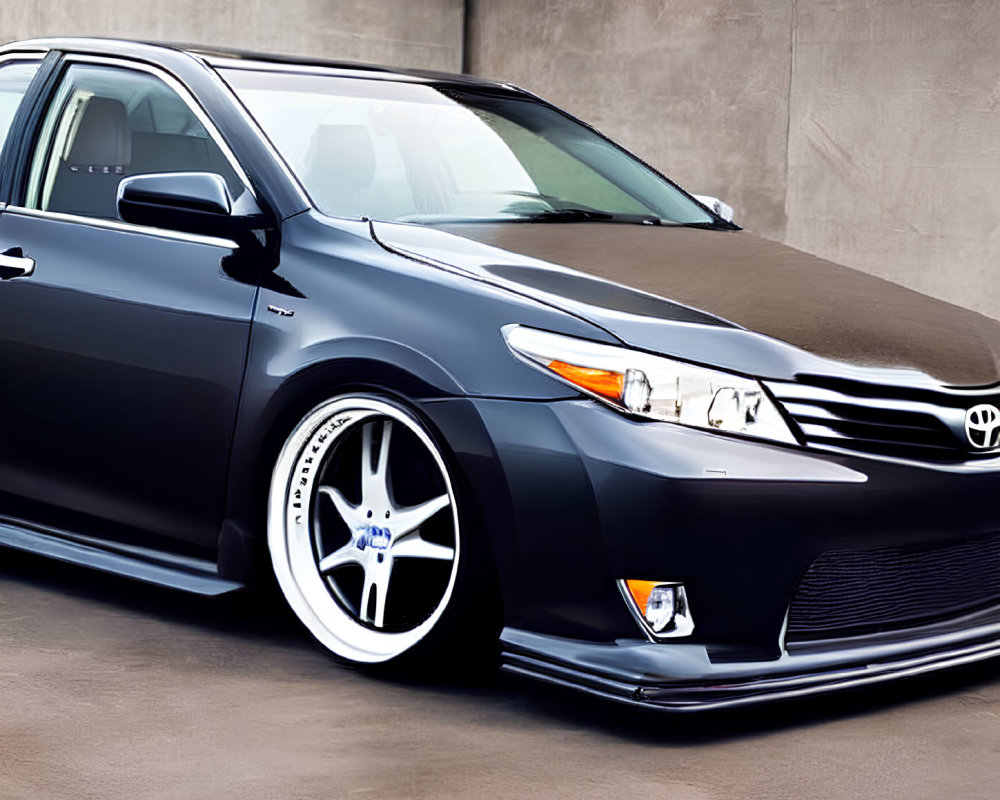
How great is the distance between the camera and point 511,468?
3.66 meters

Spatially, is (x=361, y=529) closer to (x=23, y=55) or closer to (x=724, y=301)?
(x=724, y=301)

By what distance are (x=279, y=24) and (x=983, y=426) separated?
459 inches

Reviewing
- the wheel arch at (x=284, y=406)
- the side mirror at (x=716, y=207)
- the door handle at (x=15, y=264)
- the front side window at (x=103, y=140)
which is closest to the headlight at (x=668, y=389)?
the wheel arch at (x=284, y=406)

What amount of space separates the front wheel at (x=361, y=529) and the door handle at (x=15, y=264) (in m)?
1.11

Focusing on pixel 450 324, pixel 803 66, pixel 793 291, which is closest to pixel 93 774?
pixel 450 324

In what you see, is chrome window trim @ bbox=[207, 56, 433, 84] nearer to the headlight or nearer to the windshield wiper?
the windshield wiper

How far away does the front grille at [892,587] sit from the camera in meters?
3.69

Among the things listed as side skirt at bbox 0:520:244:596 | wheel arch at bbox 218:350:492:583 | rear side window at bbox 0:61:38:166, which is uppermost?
rear side window at bbox 0:61:38:166

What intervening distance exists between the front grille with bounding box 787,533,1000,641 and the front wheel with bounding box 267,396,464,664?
0.82m

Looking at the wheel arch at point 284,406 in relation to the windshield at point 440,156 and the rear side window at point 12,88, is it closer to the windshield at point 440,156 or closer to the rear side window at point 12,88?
the windshield at point 440,156

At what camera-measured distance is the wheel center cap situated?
4.08 metres

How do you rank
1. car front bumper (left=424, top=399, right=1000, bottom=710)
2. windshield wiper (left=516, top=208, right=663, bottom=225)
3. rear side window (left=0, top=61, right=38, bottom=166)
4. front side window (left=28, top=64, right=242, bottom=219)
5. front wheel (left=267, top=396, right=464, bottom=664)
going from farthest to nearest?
rear side window (left=0, top=61, right=38, bottom=166) → front side window (left=28, top=64, right=242, bottom=219) → windshield wiper (left=516, top=208, right=663, bottom=225) → front wheel (left=267, top=396, right=464, bottom=664) → car front bumper (left=424, top=399, right=1000, bottom=710)

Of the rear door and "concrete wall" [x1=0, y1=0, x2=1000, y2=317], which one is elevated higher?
"concrete wall" [x1=0, y1=0, x2=1000, y2=317]

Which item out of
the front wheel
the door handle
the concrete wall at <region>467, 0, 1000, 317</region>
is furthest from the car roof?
the concrete wall at <region>467, 0, 1000, 317</region>
